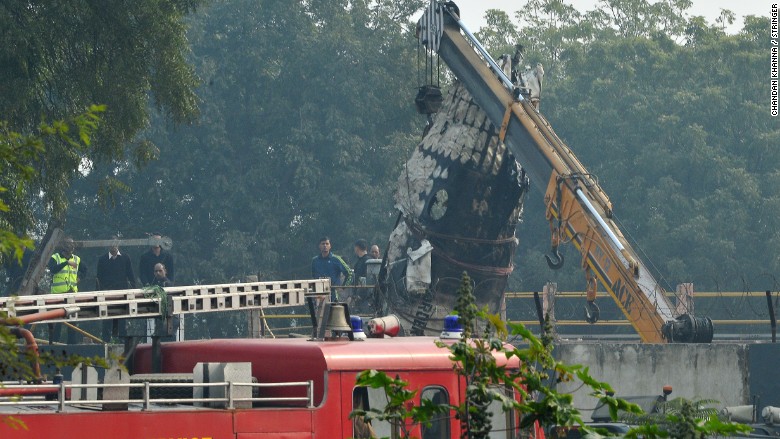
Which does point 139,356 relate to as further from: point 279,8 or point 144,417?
point 279,8

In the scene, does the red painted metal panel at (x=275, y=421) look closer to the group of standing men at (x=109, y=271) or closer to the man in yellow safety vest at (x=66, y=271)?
the group of standing men at (x=109, y=271)

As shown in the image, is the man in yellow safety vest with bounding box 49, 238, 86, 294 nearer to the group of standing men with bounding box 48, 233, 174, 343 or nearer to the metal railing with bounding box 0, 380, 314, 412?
the group of standing men with bounding box 48, 233, 174, 343

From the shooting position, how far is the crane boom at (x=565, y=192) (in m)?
22.3

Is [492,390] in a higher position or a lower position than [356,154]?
lower

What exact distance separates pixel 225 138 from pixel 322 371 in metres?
39.5

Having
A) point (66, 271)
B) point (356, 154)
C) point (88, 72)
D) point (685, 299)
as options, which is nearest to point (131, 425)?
point (88, 72)

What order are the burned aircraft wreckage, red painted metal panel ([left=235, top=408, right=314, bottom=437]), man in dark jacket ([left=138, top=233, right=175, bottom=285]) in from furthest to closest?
man in dark jacket ([left=138, top=233, right=175, bottom=285]) < the burned aircraft wreckage < red painted metal panel ([left=235, top=408, right=314, bottom=437])

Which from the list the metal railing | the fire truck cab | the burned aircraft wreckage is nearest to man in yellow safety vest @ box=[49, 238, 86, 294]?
the burned aircraft wreckage

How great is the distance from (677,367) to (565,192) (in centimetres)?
489

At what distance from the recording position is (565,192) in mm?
24172

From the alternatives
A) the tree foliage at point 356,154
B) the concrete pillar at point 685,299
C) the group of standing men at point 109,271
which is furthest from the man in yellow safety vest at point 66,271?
the tree foliage at point 356,154

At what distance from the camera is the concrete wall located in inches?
789

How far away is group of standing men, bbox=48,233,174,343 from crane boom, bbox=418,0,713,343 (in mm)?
6595

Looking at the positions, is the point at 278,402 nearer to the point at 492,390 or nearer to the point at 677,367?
the point at 492,390
